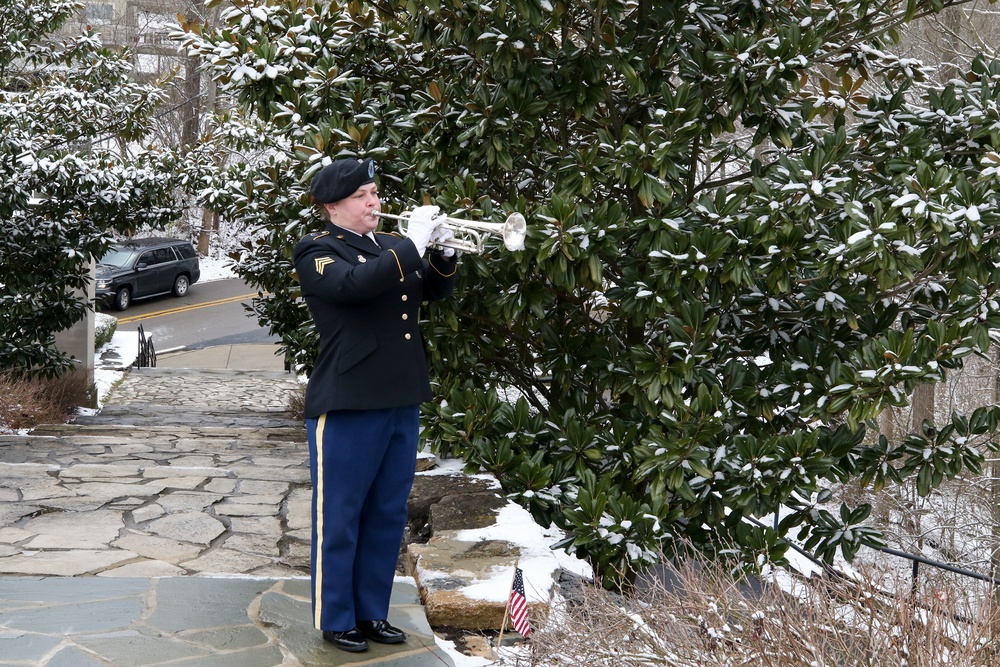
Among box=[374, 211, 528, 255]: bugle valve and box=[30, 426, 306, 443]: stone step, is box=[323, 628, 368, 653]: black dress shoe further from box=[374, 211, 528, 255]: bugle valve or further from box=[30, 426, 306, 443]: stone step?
box=[30, 426, 306, 443]: stone step

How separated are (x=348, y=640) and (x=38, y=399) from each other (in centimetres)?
911

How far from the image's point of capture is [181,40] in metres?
5.83

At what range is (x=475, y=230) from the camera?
12.3 ft

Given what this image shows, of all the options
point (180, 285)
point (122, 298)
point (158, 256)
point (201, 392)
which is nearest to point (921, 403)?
point (201, 392)

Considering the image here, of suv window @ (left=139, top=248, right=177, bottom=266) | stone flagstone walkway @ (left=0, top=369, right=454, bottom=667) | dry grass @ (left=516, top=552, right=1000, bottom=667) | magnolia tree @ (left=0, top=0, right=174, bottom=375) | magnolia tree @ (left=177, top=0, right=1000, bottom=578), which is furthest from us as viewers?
suv window @ (left=139, top=248, right=177, bottom=266)

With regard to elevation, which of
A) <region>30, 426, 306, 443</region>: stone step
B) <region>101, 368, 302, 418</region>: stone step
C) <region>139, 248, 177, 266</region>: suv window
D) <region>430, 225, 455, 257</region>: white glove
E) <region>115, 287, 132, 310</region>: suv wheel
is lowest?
<region>101, 368, 302, 418</region>: stone step

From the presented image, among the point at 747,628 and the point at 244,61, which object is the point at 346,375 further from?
the point at 244,61

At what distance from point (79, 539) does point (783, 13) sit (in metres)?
4.49

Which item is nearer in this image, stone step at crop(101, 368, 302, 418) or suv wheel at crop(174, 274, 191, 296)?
stone step at crop(101, 368, 302, 418)

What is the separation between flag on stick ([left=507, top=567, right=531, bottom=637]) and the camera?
140 inches

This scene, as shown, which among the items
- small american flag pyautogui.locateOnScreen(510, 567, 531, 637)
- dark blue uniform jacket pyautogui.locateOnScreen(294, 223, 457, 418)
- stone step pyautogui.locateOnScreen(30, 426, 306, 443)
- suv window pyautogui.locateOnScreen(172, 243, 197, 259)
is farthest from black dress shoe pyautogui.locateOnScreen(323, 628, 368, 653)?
suv window pyautogui.locateOnScreen(172, 243, 197, 259)

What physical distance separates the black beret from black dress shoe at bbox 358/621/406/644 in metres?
1.61

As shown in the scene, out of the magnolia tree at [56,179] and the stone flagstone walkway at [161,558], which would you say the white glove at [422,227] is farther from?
the magnolia tree at [56,179]

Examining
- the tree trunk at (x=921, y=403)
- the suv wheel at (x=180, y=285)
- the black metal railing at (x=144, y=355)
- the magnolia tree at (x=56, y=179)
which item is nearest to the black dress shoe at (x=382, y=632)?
the magnolia tree at (x=56, y=179)
